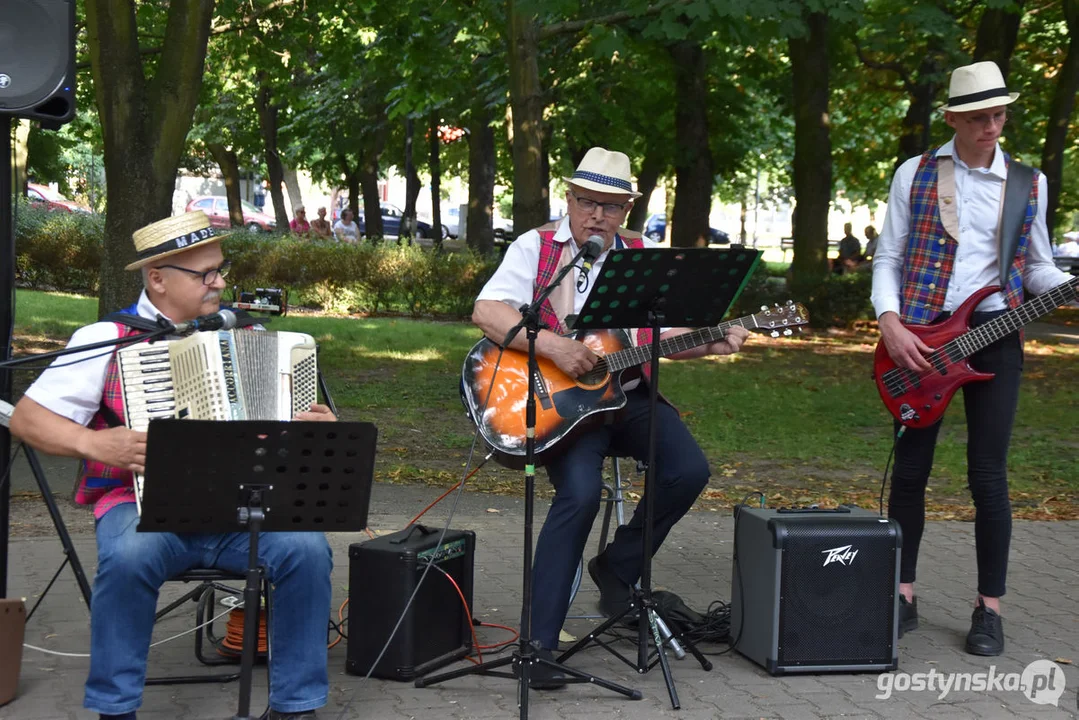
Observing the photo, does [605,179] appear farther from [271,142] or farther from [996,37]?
[271,142]

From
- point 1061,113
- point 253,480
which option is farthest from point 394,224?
point 253,480

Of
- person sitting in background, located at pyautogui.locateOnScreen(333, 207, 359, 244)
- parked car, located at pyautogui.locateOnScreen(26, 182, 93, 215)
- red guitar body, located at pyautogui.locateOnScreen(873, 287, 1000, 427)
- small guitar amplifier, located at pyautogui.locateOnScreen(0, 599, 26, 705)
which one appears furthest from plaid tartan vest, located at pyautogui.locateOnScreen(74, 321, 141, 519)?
person sitting in background, located at pyautogui.locateOnScreen(333, 207, 359, 244)

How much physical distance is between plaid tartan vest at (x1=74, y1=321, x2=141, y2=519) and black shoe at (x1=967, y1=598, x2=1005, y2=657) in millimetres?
3405

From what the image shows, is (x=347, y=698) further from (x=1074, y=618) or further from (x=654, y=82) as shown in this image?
(x=654, y=82)

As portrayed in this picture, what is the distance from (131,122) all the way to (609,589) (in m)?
5.79

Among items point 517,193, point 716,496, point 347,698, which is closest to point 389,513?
point 716,496

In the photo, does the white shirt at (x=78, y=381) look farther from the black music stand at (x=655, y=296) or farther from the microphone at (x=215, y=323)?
the black music stand at (x=655, y=296)

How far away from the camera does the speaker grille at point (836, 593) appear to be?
4891 mm

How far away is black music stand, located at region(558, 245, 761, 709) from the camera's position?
4449mm

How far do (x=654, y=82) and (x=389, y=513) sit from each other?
13489mm

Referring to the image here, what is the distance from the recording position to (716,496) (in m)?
8.34

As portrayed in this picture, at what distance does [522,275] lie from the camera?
5.32 m

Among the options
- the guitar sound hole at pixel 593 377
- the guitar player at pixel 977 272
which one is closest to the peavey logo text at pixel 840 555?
the guitar player at pixel 977 272

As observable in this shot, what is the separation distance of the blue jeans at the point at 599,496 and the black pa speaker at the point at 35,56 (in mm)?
2443
